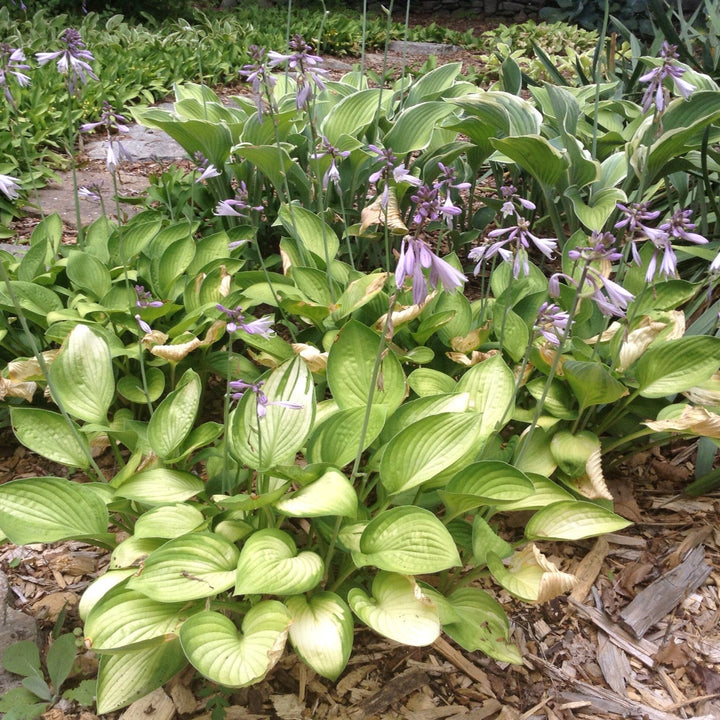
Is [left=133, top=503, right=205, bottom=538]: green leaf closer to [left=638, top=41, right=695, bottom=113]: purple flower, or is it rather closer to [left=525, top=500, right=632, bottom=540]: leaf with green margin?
[left=525, top=500, right=632, bottom=540]: leaf with green margin

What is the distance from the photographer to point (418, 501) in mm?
1922

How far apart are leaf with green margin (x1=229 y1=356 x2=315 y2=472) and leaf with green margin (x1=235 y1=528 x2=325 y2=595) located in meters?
0.19

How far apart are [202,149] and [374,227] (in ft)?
2.96

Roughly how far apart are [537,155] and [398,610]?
1850 millimetres

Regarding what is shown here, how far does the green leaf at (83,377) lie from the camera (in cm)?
203

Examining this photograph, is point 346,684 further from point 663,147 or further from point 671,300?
point 663,147

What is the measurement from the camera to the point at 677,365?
2.10 meters

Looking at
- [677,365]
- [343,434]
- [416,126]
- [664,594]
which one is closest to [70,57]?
[343,434]

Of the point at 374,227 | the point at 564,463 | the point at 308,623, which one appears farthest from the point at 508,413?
the point at 374,227

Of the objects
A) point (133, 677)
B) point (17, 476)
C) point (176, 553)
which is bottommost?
point (17, 476)

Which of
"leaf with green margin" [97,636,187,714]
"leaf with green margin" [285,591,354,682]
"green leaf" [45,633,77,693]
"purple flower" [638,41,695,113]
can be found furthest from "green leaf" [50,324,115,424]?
"purple flower" [638,41,695,113]

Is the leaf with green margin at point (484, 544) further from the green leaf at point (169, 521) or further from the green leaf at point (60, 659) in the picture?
the green leaf at point (60, 659)

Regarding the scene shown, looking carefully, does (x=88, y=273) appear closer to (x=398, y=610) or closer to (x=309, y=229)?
(x=309, y=229)

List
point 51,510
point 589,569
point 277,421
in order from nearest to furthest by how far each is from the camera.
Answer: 1. point 51,510
2. point 277,421
3. point 589,569
